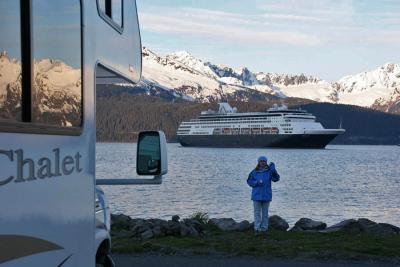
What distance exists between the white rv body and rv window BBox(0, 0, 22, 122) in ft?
0.11

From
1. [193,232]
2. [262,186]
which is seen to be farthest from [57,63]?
[262,186]

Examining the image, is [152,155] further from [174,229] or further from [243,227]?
[243,227]

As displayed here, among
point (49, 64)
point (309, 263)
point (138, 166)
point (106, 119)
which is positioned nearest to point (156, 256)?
point (309, 263)

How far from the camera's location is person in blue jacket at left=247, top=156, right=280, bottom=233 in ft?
43.1

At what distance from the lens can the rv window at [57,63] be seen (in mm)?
2604

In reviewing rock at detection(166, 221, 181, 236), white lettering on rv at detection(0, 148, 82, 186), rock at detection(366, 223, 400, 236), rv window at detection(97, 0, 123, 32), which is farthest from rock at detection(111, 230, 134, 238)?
white lettering on rv at detection(0, 148, 82, 186)

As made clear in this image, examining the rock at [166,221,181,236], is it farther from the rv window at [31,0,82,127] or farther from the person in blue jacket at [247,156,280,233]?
the rv window at [31,0,82,127]

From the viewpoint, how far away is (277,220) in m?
16.8

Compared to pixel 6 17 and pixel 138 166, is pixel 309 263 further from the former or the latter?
pixel 6 17

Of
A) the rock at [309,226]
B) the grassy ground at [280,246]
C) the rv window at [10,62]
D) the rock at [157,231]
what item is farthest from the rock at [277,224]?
the rv window at [10,62]

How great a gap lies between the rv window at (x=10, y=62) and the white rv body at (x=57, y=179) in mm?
34

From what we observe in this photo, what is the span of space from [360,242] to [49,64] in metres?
9.77

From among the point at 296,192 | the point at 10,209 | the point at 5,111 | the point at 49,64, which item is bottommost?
the point at 296,192

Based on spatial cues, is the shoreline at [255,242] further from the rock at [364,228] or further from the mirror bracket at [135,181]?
the mirror bracket at [135,181]
